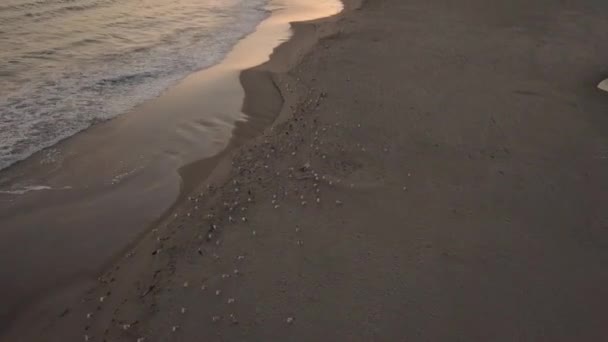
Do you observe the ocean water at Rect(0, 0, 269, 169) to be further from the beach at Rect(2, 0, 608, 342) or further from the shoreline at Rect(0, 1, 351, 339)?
the beach at Rect(2, 0, 608, 342)

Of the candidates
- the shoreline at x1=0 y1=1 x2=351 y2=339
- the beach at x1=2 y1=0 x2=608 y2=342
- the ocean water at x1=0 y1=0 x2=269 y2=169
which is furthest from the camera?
the ocean water at x1=0 y1=0 x2=269 y2=169

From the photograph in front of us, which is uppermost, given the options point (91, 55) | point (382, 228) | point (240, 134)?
point (91, 55)

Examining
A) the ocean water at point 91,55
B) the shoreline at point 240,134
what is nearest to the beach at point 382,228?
the shoreline at point 240,134

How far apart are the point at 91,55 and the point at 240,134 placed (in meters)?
4.97

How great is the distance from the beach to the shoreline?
0.13 ft

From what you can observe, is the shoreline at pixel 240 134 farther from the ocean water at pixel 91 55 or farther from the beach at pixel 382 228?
the ocean water at pixel 91 55

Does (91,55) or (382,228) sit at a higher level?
(91,55)

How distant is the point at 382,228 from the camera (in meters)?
4.76

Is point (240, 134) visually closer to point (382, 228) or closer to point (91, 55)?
point (382, 228)

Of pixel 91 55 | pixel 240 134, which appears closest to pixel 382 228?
pixel 240 134

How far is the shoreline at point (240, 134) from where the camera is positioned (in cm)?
415

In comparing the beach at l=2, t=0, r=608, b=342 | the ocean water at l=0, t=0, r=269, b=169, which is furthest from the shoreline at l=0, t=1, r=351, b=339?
the ocean water at l=0, t=0, r=269, b=169

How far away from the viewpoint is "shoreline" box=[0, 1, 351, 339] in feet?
13.6

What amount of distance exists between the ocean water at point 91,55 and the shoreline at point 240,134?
1.88 ft
